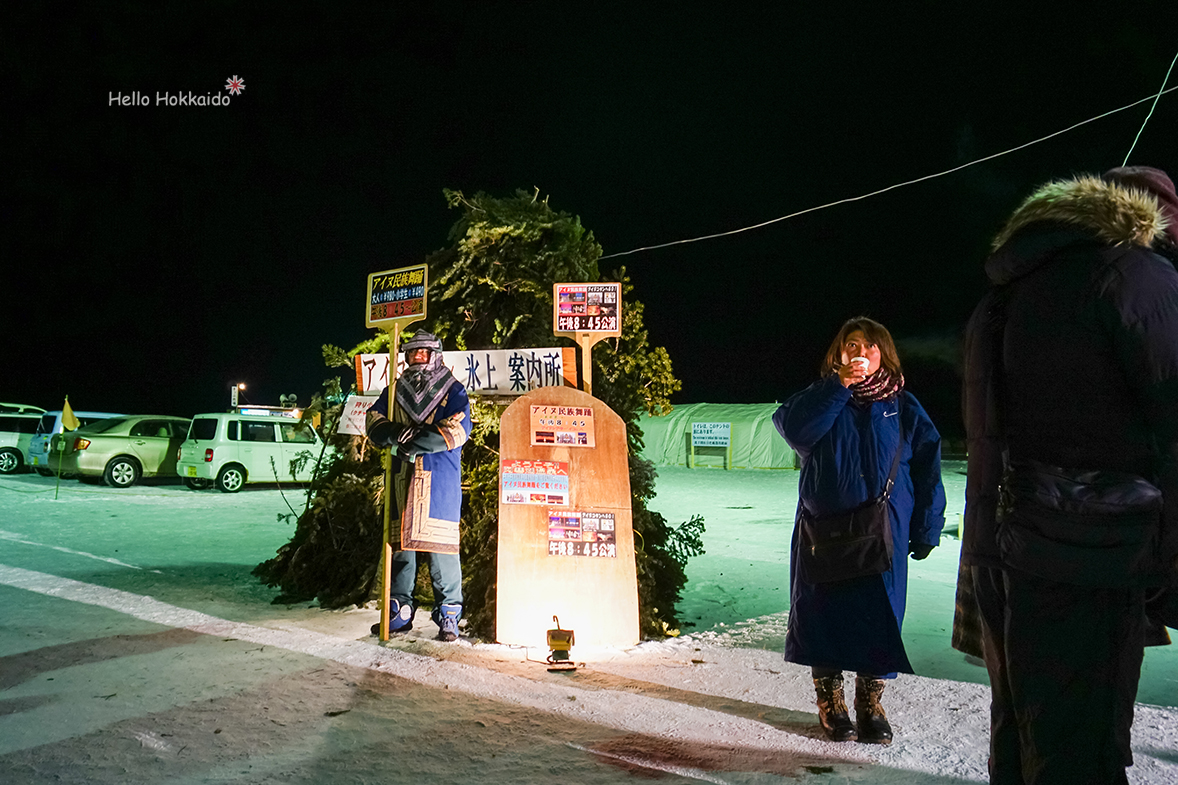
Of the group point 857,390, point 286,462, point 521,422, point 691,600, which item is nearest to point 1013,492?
point 857,390

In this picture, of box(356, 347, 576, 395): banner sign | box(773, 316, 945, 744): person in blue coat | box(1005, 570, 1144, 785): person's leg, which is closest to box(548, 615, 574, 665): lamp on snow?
box(773, 316, 945, 744): person in blue coat

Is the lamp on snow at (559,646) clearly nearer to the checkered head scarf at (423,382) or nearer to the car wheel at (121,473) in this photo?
the checkered head scarf at (423,382)

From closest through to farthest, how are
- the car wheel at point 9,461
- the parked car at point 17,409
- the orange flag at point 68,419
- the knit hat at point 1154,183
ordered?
the knit hat at point 1154,183
the orange flag at point 68,419
the car wheel at point 9,461
the parked car at point 17,409

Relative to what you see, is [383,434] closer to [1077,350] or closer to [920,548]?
[920,548]

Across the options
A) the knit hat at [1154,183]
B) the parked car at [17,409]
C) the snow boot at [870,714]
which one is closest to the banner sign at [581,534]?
the snow boot at [870,714]

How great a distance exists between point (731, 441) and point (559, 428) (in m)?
22.2

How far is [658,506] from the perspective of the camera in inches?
533

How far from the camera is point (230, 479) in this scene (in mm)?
16125

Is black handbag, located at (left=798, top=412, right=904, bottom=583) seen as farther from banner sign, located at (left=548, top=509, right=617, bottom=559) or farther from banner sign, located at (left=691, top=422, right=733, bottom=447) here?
banner sign, located at (left=691, top=422, right=733, bottom=447)

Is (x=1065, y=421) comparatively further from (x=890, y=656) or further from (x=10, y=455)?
(x=10, y=455)

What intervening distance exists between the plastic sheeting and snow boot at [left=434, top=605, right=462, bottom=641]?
20.2 metres

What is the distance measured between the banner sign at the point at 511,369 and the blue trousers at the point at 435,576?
1209mm

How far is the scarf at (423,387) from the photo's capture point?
514 centimetres

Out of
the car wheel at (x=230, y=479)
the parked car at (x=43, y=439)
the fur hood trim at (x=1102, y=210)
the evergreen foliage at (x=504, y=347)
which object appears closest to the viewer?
the fur hood trim at (x=1102, y=210)
